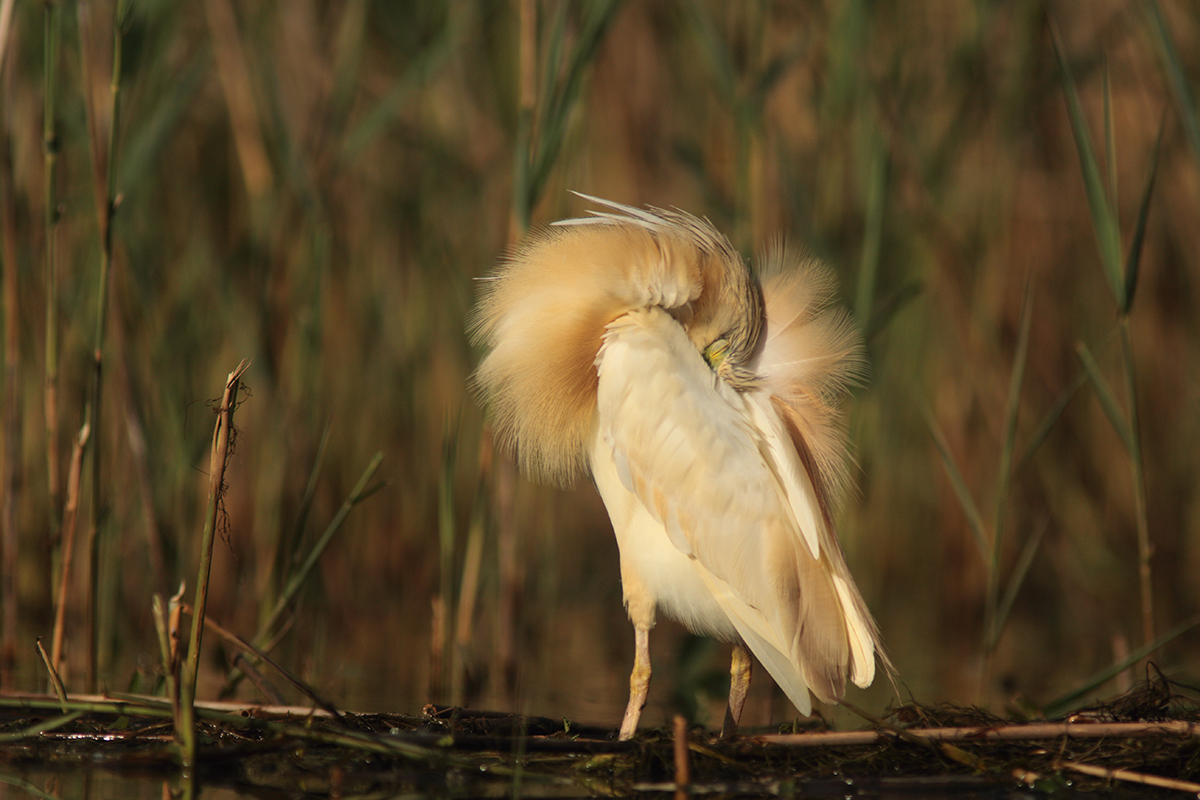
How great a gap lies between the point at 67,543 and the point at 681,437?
1.49 m

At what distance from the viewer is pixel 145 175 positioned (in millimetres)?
3822

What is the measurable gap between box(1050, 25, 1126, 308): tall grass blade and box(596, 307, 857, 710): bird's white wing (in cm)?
97

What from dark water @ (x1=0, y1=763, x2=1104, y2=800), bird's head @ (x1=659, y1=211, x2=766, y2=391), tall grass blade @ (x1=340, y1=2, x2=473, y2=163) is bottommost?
dark water @ (x1=0, y1=763, x2=1104, y2=800)

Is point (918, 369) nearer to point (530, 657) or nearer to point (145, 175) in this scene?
point (530, 657)

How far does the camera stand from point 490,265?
13.9ft

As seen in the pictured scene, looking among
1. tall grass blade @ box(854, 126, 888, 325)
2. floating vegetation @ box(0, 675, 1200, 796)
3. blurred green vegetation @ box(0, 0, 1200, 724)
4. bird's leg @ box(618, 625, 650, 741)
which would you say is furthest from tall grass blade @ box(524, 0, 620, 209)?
floating vegetation @ box(0, 675, 1200, 796)

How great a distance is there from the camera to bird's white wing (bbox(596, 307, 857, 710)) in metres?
2.44

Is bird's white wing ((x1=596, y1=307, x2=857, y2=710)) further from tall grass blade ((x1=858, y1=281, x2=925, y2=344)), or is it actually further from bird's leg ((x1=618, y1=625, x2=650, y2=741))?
tall grass blade ((x1=858, y1=281, x2=925, y2=344))

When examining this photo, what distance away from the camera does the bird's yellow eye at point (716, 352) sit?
2.71 m

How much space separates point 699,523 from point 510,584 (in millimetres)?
1204

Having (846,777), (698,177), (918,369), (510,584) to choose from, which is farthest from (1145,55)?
(846,777)

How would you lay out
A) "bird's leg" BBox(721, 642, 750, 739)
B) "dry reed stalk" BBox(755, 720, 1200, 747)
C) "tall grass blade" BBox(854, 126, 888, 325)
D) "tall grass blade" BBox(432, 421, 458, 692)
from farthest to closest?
"tall grass blade" BBox(854, 126, 888, 325), "tall grass blade" BBox(432, 421, 458, 692), "bird's leg" BBox(721, 642, 750, 739), "dry reed stalk" BBox(755, 720, 1200, 747)

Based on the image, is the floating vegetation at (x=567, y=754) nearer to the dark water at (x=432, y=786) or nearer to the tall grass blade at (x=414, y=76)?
the dark water at (x=432, y=786)

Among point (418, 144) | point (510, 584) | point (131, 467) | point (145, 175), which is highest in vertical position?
point (418, 144)
